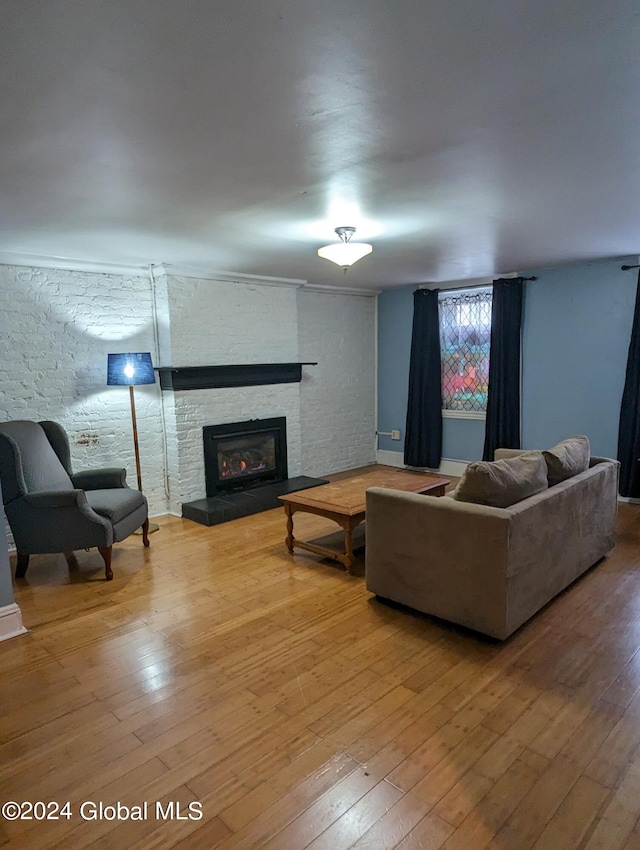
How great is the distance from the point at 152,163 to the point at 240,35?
94cm

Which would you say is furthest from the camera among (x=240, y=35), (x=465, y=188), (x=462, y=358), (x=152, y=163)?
(x=462, y=358)

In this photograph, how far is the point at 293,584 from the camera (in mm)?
3359

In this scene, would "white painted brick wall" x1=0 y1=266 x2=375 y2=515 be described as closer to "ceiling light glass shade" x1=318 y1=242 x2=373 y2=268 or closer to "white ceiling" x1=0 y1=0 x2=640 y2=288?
"white ceiling" x1=0 y1=0 x2=640 y2=288

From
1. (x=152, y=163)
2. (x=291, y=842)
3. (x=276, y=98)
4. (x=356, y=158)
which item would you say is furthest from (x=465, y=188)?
(x=291, y=842)

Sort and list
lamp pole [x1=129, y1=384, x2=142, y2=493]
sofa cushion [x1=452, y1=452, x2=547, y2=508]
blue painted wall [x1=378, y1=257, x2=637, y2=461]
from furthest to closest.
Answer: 1. blue painted wall [x1=378, y1=257, x2=637, y2=461]
2. lamp pole [x1=129, y1=384, x2=142, y2=493]
3. sofa cushion [x1=452, y1=452, x2=547, y2=508]

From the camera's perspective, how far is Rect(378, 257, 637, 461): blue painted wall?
4.87 meters

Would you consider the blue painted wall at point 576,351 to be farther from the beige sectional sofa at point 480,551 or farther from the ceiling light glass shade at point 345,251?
the ceiling light glass shade at point 345,251

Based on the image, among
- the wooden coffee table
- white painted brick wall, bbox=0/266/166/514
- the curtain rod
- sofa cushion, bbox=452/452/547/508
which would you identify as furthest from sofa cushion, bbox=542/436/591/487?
white painted brick wall, bbox=0/266/166/514

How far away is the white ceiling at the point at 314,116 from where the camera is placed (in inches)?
49.3

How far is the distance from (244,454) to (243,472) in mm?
186

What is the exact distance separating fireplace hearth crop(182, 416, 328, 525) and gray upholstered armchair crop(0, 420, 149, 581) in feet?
3.55

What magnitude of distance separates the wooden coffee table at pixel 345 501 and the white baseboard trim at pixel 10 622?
1.77 metres

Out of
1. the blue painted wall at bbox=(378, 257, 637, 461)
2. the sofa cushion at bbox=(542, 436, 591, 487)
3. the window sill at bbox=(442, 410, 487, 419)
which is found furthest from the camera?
the window sill at bbox=(442, 410, 487, 419)

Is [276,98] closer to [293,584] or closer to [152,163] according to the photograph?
[152,163]
